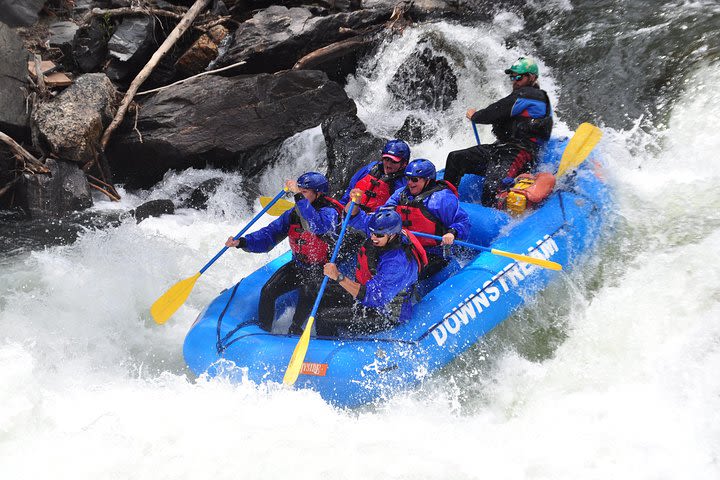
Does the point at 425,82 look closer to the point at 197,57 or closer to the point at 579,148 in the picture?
the point at 197,57

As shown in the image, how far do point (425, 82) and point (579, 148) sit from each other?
129 inches

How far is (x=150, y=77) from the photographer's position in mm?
7859

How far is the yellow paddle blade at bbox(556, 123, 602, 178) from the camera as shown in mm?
5207

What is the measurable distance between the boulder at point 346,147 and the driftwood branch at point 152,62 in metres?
2.17

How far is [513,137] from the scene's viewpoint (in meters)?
5.53

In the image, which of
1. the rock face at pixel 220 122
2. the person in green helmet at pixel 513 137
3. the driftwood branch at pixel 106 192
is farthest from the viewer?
the rock face at pixel 220 122

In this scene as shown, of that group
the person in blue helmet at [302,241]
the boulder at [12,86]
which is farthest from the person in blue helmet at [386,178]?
the boulder at [12,86]

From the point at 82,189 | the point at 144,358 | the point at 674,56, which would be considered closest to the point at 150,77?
the point at 82,189

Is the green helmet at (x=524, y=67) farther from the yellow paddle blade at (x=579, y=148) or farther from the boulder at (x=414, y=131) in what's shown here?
the boulder at (x=414, y=131)

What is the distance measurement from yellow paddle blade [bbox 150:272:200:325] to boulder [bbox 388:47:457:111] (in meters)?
4.22

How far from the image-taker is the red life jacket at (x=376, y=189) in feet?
16.7

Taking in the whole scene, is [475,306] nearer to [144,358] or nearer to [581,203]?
[581,203]

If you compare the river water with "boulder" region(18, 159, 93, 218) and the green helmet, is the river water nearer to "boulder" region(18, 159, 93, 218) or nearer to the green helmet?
"boulder" region(18, 159, 93, 218)

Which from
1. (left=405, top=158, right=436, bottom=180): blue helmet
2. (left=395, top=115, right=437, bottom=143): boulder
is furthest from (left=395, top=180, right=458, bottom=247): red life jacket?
(left=395, top=115, right=437, bottom=143): boulder
